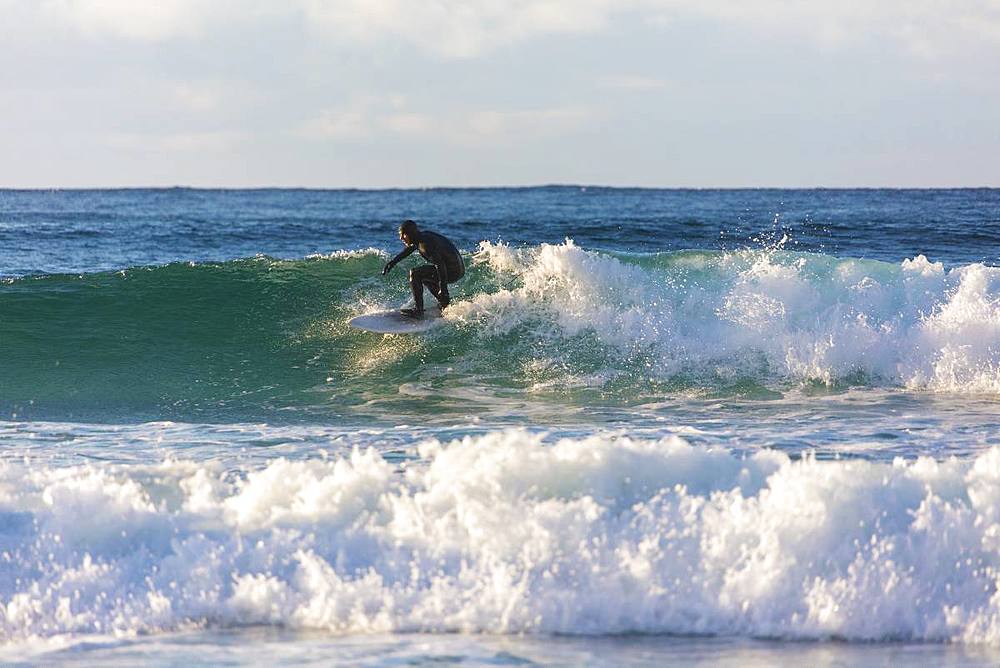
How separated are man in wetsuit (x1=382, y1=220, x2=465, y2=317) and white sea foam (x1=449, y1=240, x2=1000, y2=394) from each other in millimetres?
826

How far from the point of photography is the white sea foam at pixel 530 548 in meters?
5.53

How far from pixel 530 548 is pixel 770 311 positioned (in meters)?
7.27

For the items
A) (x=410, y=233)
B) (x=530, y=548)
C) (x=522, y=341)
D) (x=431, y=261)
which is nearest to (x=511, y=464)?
(x=530, y=548)

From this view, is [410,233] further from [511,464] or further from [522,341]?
[511,464]

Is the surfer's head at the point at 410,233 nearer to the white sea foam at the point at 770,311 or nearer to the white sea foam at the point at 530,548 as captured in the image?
the white sea foam at the point at 770,311

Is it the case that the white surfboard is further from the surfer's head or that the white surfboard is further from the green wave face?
the surfer's head

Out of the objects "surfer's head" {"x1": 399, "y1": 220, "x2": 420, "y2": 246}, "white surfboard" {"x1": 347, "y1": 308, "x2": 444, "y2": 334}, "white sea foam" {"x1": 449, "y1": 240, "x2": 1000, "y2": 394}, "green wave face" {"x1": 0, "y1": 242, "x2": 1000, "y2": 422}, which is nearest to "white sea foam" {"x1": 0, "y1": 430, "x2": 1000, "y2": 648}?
"green wave face" {"x1": 0, "y1": 242, "x2": 1000, "y2": 422}

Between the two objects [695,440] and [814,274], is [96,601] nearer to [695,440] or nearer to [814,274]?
[695,440]

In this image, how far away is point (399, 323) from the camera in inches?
500

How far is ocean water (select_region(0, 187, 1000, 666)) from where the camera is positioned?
5.49 meters

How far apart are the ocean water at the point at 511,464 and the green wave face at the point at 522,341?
5 centimetres

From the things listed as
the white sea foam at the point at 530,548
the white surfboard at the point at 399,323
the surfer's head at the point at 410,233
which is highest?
the surfer's head at the point at 410,233

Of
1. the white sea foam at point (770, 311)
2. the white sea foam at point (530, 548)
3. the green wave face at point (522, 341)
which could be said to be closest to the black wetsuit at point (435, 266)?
the green wave face at point (522, 341)

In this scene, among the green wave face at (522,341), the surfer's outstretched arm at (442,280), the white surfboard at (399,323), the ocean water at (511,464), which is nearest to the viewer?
the ocean water at (511,464)
